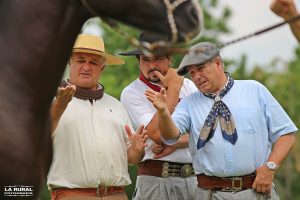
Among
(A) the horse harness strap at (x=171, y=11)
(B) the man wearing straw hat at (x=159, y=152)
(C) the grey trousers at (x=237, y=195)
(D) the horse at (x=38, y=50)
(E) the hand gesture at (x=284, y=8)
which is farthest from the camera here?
(B) the man wearing straw hat at (x=159, y=152)

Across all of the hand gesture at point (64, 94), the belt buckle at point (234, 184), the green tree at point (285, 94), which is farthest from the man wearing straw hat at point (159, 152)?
the green tree at point (285, 94)

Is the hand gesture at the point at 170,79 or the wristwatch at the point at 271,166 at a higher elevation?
the hand gesture at the point at 170,79

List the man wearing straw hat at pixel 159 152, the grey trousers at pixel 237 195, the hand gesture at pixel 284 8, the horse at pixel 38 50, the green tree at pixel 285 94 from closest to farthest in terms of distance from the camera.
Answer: the horse at pixel 38 50 → the hand gesture at pixel 284 8 → the grey trousers at pixel 237 195 → the man wearing straw hat at pixel 159 152 → the green tree at pixel 285 94

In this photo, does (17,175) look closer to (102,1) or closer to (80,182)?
(102,1)

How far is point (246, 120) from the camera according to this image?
673 cm

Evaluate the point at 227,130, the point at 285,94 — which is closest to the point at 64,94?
the point at 227,130

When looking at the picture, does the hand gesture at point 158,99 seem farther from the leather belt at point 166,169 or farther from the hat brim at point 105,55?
the leather belt at point 166,169

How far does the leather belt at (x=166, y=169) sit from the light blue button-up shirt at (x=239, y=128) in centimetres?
41

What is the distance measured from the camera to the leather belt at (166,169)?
7239 mm

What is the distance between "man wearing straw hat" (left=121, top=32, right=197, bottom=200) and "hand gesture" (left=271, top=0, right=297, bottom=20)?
173 centimetres

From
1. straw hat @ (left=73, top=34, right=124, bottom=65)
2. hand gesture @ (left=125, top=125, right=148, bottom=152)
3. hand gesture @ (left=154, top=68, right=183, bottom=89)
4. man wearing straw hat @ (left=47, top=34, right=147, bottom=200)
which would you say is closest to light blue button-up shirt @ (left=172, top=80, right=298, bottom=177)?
hand gesture @ (left=154, top=68, right=183, bottom=89)

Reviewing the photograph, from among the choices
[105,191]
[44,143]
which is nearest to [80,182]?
[105,191]

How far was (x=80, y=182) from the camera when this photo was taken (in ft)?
21.2

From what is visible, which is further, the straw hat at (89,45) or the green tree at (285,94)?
the green tree at (285,94)
